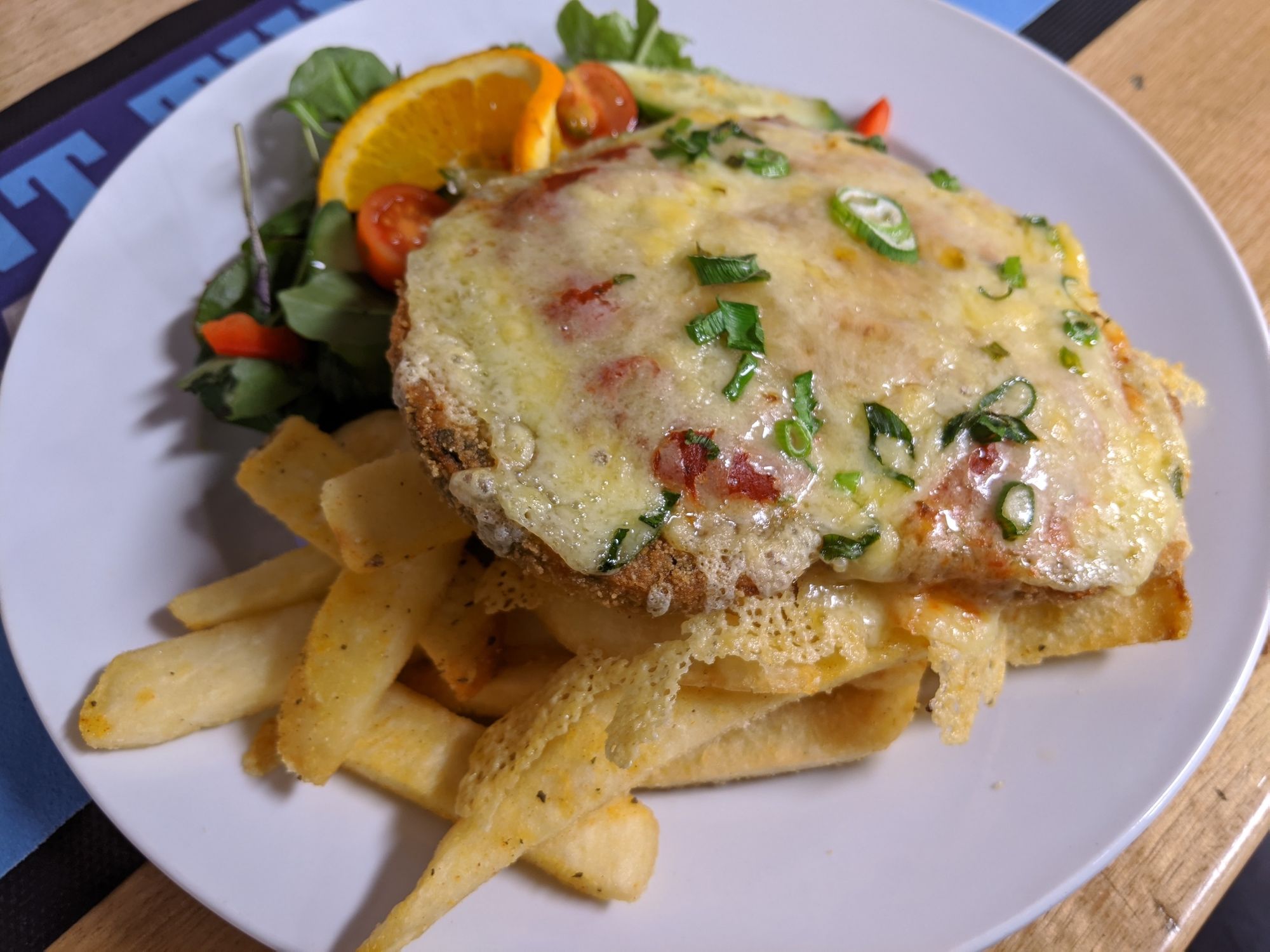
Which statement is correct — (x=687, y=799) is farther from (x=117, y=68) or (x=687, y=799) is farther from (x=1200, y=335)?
(x=117, y=68)

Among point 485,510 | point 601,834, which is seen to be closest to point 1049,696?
point 601,834

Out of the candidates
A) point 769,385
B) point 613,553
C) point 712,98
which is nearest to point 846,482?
point 769,385

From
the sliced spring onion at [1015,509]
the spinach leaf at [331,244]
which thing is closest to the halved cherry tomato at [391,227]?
the spinach leaf at [331,244]

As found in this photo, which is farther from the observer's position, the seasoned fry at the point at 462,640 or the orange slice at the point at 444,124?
the orange slice at the point at 444,124

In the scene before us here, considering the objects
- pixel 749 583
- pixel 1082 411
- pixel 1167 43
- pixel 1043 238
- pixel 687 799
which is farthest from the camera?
pixel 1167 43

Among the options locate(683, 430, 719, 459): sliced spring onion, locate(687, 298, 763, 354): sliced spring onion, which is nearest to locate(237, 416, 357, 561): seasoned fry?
locate(683, 430, 719, 459): sliced spring onion

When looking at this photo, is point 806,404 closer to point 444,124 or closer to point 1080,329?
point 1080,329

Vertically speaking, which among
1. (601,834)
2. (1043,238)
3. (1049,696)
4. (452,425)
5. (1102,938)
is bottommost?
(1102,938)

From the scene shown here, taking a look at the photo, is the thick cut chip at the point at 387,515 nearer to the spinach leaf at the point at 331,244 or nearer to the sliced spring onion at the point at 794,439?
the sliced spring onion at the point at 794,439

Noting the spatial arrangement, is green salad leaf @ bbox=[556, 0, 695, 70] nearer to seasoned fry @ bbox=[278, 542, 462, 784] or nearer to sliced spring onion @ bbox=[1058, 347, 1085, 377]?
sliced spring onion @ bbox=[1058, 347, 1085, 377]
